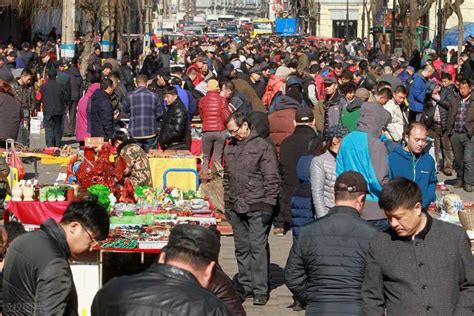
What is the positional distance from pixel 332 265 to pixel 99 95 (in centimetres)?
1271

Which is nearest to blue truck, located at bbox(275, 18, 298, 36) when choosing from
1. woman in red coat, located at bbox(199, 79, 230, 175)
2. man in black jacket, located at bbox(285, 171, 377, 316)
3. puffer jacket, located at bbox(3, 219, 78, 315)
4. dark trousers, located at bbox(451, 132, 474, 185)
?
dark trousers, located at bbox(451, 132, 474, 185)

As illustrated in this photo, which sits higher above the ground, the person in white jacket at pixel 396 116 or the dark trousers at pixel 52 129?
the person in white jacket at pixel 396 116

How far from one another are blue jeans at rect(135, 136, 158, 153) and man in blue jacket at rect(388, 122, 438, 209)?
8.98 meters

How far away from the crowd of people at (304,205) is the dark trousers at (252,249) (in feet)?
0.04

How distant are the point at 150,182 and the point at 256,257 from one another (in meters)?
2.55

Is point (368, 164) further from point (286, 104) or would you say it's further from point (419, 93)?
point (419, 93)

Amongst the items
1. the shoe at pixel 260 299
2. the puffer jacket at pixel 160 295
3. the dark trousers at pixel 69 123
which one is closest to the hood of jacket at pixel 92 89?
the dark trousers at pixel 69 123

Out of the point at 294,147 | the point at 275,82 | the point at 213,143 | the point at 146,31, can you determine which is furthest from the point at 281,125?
the point at 146,31

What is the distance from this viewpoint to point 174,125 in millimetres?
18484

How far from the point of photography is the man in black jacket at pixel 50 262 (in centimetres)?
679

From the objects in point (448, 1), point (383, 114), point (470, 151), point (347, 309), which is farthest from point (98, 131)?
point (448, 1)

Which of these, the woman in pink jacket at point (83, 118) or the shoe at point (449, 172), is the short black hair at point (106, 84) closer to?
the woman in pink jacket at point (83, 118)

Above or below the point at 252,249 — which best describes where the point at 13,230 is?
above

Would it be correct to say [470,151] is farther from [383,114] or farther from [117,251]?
[117,251]
